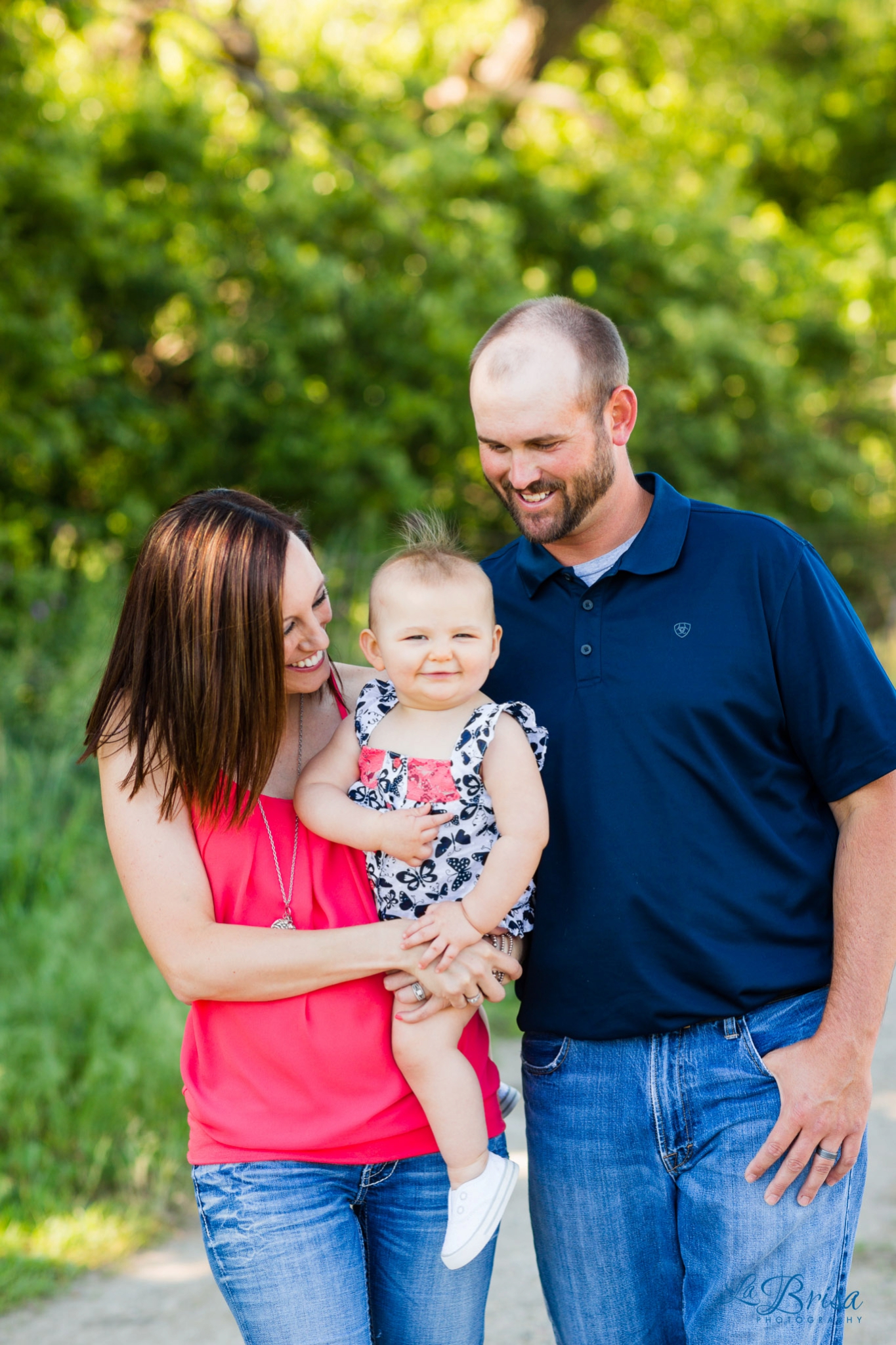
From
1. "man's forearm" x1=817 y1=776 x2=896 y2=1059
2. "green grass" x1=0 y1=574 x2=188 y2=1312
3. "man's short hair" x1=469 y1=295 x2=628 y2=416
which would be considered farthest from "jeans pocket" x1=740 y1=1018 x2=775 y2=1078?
"green grass" x1=0 y1=574 x2=188 y2=1312

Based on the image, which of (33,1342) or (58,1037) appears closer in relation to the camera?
(33,1342)

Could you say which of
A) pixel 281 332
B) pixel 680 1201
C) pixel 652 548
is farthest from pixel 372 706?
pixel 281 332

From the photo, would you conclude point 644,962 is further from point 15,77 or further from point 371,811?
point 15,77

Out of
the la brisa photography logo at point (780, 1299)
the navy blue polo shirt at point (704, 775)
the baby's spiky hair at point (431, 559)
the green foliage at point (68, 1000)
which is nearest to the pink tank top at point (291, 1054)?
the navy blue polo shirt at point (704, 775)

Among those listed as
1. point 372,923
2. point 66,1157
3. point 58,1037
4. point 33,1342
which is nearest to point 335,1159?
point 372,923

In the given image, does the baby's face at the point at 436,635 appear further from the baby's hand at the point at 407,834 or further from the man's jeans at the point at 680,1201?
the man's jeans at the point at 680,1201

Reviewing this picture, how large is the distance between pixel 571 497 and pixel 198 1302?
2624 mm

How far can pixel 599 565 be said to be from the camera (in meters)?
2.28

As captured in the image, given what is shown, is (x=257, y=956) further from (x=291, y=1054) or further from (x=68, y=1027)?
(x=68, y=1027)

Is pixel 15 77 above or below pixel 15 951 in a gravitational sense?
above

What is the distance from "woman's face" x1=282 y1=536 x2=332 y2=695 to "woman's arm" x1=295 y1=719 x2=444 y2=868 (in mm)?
190

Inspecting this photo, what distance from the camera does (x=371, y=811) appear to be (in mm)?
2035

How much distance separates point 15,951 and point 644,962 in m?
3.52

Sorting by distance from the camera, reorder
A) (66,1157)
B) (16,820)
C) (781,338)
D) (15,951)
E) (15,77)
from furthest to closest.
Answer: (781,338), (15,77), (16,820), (15,951), (66,1157)
